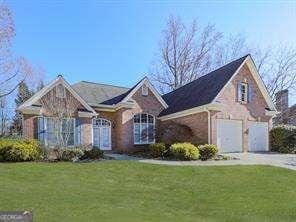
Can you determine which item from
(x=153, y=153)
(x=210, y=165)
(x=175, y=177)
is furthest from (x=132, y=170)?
(x=153, y=153)

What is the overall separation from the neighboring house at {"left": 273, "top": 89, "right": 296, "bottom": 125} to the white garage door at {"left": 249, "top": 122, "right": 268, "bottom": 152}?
14.2 m

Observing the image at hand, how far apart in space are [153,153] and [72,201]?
11.7 meters

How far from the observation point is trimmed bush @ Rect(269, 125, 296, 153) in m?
27.7

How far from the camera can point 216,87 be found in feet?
85.7

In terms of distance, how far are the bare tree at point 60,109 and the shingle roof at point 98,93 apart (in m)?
2.49

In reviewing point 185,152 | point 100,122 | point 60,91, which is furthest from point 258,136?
point 60,91

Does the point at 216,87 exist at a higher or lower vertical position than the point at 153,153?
higher

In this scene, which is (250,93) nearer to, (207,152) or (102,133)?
(207,152)

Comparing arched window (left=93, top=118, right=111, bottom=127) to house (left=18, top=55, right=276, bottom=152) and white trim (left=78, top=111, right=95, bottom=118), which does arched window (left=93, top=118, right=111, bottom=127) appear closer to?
house (left=18, top=55, right=276, bottom=152)

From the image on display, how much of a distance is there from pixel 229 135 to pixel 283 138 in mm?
4635

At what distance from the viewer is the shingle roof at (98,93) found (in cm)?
2701

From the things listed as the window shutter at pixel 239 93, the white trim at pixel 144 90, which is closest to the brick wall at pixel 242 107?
the window shutter at pixel 239 93

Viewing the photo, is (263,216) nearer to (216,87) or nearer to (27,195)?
(27,195)

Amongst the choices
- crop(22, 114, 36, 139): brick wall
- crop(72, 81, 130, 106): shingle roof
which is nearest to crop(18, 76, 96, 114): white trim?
crop(22, 114, 36, 139): brick wall
